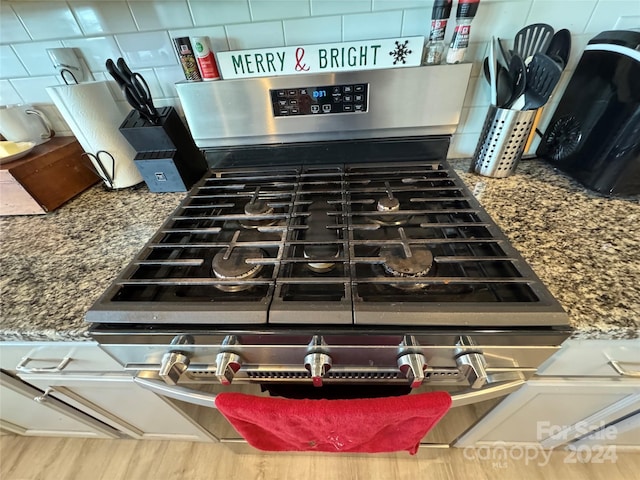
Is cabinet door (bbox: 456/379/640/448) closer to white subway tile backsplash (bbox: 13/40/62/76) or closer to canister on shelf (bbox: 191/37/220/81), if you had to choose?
canister on shelf (bbox: 191/37/220/81)

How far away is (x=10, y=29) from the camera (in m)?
0.73

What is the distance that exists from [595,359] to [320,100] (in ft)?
2.66

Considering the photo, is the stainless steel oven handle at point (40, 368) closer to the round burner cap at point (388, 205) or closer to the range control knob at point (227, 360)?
the range control knob at point (227, 360)

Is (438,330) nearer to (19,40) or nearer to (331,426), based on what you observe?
(331,426)

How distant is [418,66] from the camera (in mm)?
684

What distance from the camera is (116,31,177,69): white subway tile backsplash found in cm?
73

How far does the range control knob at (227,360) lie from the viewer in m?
0.46

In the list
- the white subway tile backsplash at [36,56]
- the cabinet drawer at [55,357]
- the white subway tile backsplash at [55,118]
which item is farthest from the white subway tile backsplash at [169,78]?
the cabinet drawer at [55,357]

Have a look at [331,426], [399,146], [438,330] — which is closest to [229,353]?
Result: [331,426]

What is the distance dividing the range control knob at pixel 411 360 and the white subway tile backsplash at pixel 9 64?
1.24 meters

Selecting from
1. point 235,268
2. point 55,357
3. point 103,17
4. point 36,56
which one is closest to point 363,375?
point 235,268

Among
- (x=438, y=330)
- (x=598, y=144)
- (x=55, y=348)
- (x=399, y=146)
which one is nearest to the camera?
(x=438, y=330)

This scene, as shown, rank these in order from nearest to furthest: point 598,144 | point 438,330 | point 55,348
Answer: point 438,330 < point 55,348 < point 598,144

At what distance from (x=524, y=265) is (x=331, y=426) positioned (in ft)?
1.50
